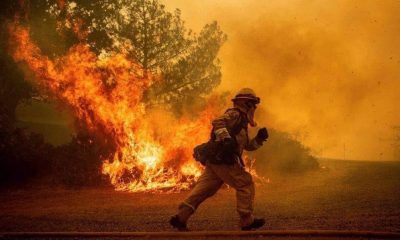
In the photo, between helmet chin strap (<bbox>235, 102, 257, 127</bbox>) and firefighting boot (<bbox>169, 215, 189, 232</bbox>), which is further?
helmet chin strap (<bbox>235, 102, 257, 127</bbox>)

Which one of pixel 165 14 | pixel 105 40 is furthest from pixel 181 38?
pixel 105 40

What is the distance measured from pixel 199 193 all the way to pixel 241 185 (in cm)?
62

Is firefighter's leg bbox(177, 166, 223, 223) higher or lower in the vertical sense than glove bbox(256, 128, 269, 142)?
lower

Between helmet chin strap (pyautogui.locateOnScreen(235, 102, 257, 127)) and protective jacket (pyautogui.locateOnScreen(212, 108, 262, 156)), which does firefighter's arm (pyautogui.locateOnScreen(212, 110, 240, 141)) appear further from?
helmet chin strap (pyautogui.locateOnScreen(235, 102, 257, 127))

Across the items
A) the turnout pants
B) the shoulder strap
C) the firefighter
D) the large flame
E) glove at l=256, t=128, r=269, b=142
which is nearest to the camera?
the firefighter

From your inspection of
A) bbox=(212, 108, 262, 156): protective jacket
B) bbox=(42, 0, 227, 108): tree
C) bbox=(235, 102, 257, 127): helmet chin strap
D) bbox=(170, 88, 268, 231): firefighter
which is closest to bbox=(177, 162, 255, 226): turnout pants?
bbox=(170, 88, 268, 231): firefighter

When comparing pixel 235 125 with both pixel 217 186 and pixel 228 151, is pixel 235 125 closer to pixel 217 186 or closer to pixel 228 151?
pixel 228 151

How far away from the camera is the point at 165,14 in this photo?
21422 mm

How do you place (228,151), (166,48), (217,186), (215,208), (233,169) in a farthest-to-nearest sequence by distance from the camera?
(166,48), (215,208), (217,186), (233,169), (228,151)

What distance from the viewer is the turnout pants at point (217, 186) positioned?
628cm

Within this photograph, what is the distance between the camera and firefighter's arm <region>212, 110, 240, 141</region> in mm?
6137

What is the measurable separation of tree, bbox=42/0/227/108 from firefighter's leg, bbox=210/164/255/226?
550 inches

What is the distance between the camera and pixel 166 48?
71.3 ft

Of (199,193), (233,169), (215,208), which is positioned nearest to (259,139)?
(233,169)
